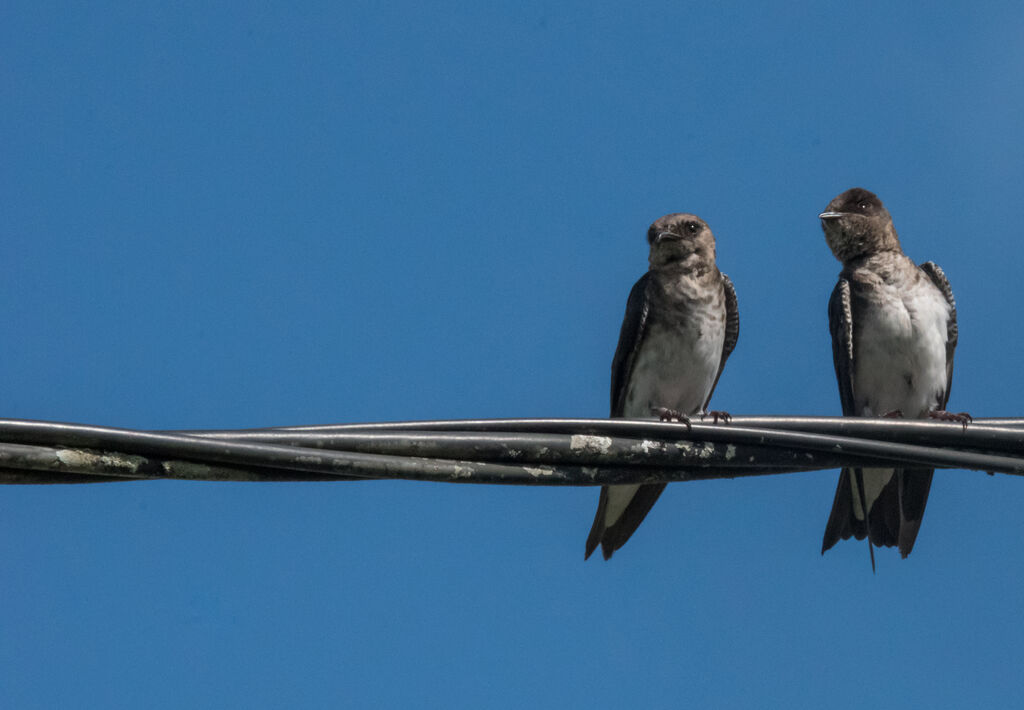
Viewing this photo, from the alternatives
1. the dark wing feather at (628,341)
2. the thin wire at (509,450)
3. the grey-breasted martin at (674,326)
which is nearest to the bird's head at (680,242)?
the grey-breasted martin at (674,326)

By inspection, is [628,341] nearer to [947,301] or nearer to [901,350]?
[901,350]

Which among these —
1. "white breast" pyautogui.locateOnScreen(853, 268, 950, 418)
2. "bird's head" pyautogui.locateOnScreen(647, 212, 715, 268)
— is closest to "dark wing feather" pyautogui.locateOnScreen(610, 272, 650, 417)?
"bird's head" pyautogui.locateOnScreen(647, 212, 715, 268)

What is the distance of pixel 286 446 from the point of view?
3.51 metres

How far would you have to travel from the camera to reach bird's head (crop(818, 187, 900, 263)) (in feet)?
28.7

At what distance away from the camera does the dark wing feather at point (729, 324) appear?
A: 8555 mm

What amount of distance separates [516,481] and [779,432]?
2.78 feet

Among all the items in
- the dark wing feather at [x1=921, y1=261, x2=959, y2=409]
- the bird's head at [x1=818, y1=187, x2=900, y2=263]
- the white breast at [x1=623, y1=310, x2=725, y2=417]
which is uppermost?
the bird's head at [x1=818, y1=187, x2=900, y2=263]

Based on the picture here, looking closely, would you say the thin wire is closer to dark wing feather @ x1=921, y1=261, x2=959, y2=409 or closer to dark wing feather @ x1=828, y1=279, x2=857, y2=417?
dark wing feather @ x1=828, y1=279, x2=857, y2=417

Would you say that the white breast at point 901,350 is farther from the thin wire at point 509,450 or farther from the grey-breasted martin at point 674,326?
the thin wire at point 509,450

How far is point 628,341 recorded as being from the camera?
27.6ft

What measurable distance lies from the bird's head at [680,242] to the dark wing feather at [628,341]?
173 millimetres

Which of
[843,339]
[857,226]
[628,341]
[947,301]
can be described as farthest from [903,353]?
[628,341]

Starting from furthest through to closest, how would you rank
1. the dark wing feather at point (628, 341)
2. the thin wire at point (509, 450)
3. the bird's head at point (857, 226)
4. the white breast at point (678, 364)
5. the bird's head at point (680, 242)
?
the bird's head at point (857, 226)
the bird's head at point (680, 242)
the dark wing feather at point (628, 341)
the white breast at point (678, 364)
the thin wire at point (509, 450)

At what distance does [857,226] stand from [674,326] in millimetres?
1532
